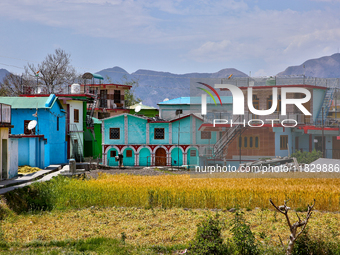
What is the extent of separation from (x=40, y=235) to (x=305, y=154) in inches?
719

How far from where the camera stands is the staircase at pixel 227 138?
89.6ft

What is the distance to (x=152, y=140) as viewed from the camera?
46094mm

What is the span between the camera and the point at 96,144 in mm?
50156

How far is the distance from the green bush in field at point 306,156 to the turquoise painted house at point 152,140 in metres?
18.7

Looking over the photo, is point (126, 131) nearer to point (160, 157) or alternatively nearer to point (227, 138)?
point (160, 157)

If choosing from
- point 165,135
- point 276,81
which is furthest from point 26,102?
point 276,81

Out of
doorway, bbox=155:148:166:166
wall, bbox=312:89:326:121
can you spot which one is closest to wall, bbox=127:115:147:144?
doorway, bbox=155:148:166:166

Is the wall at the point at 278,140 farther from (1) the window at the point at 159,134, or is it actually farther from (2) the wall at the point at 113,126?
(2) the wall at the point at 113,126

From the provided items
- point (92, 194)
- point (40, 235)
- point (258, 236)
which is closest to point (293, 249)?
point (258, 236)

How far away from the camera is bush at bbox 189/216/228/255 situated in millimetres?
9961

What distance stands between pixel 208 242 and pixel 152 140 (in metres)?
36.1

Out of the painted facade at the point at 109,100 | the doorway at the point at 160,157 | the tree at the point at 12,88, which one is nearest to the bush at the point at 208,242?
the doorway at the point at 160,157

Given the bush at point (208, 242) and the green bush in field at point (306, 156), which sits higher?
the green bush in field at point (306, 156)

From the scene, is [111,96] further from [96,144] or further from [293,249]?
[293,249]
